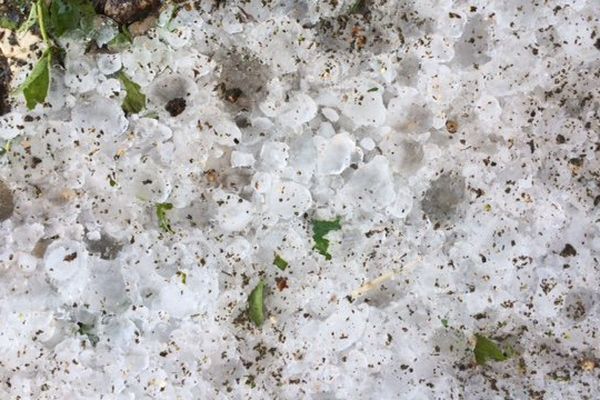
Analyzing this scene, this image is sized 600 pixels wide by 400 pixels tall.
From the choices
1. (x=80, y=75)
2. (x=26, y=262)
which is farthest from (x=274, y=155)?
(x=26, y=262)

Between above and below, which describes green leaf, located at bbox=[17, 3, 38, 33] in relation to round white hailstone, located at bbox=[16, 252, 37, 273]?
above

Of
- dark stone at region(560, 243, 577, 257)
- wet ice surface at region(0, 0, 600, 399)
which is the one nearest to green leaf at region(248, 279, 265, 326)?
wet ice surface at region(0, 0, 600, 399)

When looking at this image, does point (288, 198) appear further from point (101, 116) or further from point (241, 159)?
point (101, 116)

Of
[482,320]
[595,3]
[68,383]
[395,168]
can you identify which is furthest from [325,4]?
[68,383]

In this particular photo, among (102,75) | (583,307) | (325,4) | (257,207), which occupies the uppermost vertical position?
(325,4)

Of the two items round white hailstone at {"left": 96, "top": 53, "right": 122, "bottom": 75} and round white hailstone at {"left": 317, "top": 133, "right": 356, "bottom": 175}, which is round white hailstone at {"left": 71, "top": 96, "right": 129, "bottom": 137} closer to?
round white hailstone at {"left": 96, "top": 53, "right": 122, "bottom": 75}

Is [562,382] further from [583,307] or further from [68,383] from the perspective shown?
[68,383]
